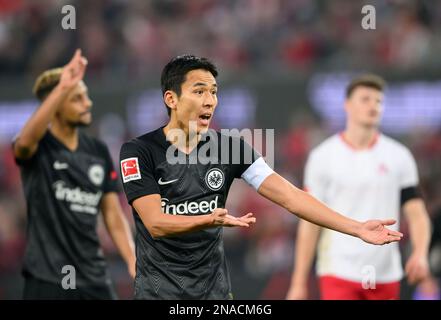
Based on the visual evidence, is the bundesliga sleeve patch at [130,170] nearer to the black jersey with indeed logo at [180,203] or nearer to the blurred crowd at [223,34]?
the black jersey with indeed logo at [180,203]

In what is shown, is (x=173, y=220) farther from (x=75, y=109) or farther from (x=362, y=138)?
(x=362, y=138)

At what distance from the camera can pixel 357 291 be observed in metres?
7.86

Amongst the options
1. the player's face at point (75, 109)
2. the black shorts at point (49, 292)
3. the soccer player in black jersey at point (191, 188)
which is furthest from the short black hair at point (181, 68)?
→ the black shorts at point (49, 292)

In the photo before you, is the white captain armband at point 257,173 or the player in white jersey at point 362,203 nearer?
the white captain armband at point 257,173

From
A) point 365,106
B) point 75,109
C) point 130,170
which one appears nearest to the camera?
point 130,170

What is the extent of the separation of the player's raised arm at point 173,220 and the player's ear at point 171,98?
0.64 metres

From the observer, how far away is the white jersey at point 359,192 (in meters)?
7.90

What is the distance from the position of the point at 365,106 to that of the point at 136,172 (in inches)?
123

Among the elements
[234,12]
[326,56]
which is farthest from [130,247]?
[234,12]

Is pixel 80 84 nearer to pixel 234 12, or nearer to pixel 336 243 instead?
pixel 336 243

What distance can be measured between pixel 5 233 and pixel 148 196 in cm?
931

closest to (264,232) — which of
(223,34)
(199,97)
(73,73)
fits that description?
(223,34)

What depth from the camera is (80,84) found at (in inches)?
306

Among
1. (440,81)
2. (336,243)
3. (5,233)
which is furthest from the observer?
(5,233)
